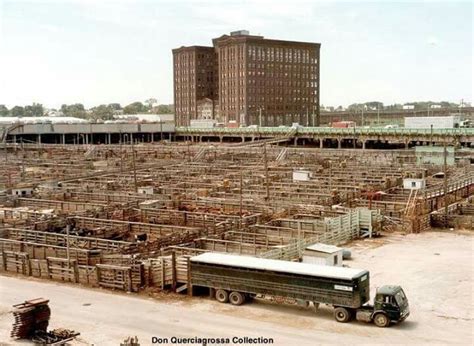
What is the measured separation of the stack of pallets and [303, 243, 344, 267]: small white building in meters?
11.4

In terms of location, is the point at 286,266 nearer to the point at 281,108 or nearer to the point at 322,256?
the point at 322,256

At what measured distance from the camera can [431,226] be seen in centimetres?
3862

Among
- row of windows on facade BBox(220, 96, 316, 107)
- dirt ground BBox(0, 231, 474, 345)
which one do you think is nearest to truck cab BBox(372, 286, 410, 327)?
dirt ground BBox(0, 231, 474, 345)

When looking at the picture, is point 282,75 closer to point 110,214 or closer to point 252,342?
point 110,214

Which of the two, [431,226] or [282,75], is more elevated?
[282,75]

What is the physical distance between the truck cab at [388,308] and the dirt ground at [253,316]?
276 mm

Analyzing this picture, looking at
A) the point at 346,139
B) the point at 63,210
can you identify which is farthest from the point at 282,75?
the point at 63,210

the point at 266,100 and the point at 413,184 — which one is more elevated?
the point at 266,100

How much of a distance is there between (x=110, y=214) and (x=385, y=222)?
53.6ft

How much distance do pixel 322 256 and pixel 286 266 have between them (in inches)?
207

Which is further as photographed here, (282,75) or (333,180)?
(282,75)

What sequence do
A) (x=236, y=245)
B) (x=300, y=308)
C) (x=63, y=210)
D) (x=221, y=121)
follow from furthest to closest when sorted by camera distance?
(x=221, y=121) → (x=63, y=210) → (x=236, y=245) → (x=300, y=308)

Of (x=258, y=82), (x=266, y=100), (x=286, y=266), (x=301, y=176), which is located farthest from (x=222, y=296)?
(x=266, y=100)

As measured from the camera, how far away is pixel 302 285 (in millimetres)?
20953
